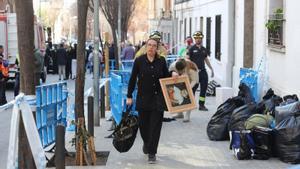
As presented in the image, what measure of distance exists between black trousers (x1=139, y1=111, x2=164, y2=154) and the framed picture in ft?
1.34

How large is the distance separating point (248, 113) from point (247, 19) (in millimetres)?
7058

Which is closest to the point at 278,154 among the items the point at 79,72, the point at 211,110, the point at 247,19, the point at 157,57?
the point at 157,57

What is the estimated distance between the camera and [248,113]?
9.91 meters

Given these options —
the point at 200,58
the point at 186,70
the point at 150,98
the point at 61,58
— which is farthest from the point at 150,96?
the point at 61,58

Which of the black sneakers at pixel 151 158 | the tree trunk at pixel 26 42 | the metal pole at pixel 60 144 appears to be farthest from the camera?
the black sneakers at pixel 151 158

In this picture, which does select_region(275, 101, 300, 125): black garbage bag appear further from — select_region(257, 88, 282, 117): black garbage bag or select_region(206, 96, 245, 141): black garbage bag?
select_region(206, 96, 245, 141): black garbage bag

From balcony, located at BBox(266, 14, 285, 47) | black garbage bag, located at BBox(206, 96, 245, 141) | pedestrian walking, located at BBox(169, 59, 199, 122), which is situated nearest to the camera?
black garbage bag, located at BBox(206, 96, 245, 141)

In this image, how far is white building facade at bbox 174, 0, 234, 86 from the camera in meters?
19.8

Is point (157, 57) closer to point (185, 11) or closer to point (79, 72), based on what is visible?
point (79, 72)

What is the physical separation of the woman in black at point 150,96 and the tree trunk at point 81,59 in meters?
0.77

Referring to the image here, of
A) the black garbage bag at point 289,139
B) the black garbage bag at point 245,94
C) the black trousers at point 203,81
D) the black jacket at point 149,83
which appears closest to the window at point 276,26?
the black garbage bag at point 245,94

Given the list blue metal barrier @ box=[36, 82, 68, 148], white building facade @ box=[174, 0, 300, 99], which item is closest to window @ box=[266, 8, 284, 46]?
white building facade @ box=[174, 0, 300, 99]

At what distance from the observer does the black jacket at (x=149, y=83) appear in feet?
28.4

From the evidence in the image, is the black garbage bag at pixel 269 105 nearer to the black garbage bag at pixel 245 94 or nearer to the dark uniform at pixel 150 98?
the black garbage bag at pixel 245 94
